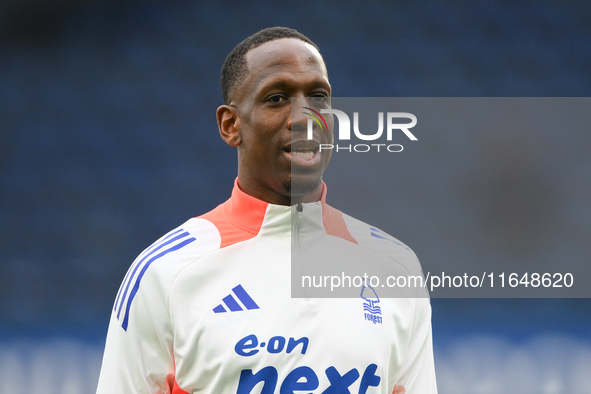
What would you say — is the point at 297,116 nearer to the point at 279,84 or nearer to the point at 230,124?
the point at 279,84

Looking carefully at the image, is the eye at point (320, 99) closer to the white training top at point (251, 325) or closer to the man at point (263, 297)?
the man at point (263, 297)

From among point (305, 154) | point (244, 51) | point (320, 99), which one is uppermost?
point (244, 51)

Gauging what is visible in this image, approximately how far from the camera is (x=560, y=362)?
308 centimetres

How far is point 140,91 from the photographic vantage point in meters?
3.58

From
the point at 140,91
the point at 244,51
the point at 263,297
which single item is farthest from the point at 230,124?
the point at 140,91

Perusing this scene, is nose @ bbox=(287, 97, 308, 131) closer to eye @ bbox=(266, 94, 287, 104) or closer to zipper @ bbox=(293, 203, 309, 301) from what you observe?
eye @ bbox=(266, 94, 287, 104)

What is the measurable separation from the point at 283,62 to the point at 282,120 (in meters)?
0.12

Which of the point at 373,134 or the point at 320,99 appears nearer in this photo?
the point at 320,99

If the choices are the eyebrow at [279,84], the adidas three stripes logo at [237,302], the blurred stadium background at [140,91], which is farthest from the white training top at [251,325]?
the blurred stadium background at [140,91]

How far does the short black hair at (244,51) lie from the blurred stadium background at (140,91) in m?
1.92

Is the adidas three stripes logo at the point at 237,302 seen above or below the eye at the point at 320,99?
below

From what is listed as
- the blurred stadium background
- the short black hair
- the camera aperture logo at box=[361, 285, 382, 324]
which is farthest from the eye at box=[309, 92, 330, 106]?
the blurred stadium background

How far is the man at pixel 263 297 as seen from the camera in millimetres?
1305

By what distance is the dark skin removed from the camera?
1.39 metres
